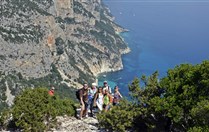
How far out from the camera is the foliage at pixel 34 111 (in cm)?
1681

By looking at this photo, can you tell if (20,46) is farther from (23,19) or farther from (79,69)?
(79,69)

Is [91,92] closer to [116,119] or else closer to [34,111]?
[116,119]

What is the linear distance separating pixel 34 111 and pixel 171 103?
5304mm

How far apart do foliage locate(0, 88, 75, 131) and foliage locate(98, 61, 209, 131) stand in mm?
2192

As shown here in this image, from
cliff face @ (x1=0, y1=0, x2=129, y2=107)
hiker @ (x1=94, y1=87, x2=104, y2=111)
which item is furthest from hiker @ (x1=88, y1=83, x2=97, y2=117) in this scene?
cliff face @ (x1=0, y1=0, x2=129, y2=107)

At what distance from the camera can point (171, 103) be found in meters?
16.0

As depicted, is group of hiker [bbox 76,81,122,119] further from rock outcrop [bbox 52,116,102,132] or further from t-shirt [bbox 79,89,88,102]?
rock outcrop [bbox 52,116,102,132]

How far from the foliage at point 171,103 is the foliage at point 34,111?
2192mm

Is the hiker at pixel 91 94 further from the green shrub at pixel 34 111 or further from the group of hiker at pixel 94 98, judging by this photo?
the green shrub at pixel 34 111

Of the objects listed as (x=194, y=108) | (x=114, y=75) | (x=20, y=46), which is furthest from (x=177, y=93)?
(x=114, y=75)

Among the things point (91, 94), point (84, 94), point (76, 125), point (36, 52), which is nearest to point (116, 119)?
point (76, 125)

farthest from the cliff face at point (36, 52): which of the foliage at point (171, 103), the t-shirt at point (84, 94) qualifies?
the foliage at point (171, 103)

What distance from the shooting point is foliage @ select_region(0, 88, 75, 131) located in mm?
16806

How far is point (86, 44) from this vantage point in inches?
7446
